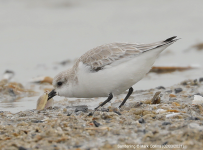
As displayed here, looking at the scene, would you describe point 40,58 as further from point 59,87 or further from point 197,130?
point 197,130

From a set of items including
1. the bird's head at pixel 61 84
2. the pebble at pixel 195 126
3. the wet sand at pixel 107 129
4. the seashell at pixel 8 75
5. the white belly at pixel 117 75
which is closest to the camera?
the wet sand at pixel 107 129

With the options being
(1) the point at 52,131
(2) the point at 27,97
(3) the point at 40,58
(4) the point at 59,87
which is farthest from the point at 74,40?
(1) the point at 52,131

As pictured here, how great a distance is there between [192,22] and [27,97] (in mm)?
10138

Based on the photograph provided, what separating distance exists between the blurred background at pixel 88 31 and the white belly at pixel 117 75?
1845 millimetres

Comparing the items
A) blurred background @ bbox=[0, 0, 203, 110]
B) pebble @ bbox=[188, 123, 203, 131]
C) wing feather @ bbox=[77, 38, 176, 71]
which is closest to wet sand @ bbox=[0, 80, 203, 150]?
pebble @ bbox=[188, 123, 203, 131]

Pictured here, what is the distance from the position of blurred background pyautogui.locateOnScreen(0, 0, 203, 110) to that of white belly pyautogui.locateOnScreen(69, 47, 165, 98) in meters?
1.84

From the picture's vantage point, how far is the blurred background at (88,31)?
1034 centimetres

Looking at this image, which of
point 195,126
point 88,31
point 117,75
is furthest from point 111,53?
point 88,31

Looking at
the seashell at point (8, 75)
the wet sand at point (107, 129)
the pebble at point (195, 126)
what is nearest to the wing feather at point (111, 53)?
the wet sand at point (107, 129)

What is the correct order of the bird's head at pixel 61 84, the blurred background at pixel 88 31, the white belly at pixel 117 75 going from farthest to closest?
the blurred background at pixel 88 31
the bird's head at pixel 61 84
the white belly at pixel 117 75

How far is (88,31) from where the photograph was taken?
46.9 feet

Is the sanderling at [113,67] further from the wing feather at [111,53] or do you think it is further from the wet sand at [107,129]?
the wet sand at [107,129]

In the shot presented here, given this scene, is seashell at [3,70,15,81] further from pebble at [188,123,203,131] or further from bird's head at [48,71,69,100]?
pebble at [188,123,203,131]

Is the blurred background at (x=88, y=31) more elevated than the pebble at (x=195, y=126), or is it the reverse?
the blurred background at (x=88, y=31)
